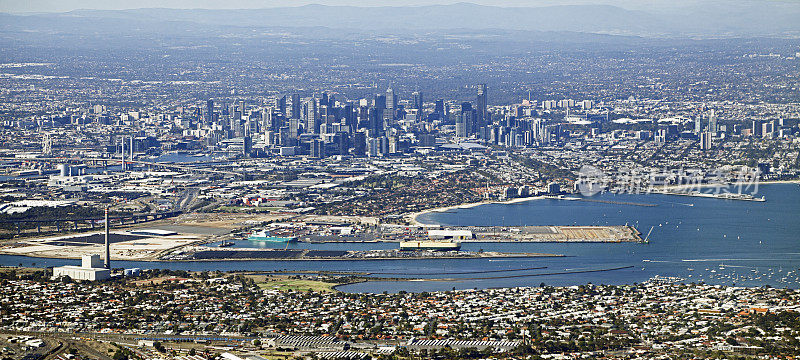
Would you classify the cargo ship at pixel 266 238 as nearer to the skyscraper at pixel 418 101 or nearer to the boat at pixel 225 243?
the boat at pixel 225 243

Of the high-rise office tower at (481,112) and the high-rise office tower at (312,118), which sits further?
the high-rise office tower at (481,112)

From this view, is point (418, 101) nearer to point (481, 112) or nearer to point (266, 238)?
point (481, 112)

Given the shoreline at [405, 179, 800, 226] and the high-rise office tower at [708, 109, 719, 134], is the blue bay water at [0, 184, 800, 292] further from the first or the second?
the high-rise office tower at [708, 109, 719, 134]

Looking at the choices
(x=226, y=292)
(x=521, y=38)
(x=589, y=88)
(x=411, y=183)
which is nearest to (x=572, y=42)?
(x=521, y=38)

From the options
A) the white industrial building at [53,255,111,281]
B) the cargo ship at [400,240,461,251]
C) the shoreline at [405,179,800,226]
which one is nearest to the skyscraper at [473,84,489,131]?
the shoreline at [405,179,800,226]

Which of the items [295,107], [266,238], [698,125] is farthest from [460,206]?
[295,107]

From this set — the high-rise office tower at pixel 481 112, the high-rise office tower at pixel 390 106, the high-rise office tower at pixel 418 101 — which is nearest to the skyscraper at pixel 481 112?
the high-rise office tower at pixel 481 112
